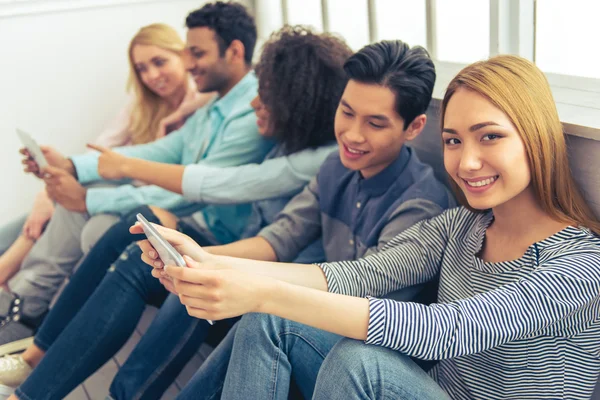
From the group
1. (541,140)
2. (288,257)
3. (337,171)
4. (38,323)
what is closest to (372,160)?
(337,171)

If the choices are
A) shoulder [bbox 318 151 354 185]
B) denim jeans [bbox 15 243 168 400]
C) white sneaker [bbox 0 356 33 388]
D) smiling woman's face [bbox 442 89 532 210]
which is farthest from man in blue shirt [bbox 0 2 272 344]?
smiling woman's face [bbox 442 89 532 210]

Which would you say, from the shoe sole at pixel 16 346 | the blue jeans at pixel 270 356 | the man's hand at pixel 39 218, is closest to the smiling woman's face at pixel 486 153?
the blue jeans at pixel 270 356

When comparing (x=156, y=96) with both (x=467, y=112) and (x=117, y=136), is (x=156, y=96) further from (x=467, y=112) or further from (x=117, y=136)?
(x=467, y=112)

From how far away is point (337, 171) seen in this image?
1727 millimetres

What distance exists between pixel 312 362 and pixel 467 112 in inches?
20.2

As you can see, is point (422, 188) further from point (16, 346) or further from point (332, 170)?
point (16, 346)

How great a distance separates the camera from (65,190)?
2.26 m

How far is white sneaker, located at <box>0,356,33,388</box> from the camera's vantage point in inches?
71.1

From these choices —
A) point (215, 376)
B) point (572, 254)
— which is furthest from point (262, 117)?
point (572, 254)

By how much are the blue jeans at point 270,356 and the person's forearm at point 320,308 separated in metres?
0.12

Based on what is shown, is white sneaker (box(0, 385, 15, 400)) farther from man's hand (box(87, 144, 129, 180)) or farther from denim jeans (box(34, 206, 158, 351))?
man's hand (box(87, 144, 129, 180))

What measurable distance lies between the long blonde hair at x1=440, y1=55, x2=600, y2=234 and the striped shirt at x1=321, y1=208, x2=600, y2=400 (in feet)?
0.18

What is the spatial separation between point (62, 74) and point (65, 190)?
0.83 metres

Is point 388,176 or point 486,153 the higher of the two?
point 486,153
